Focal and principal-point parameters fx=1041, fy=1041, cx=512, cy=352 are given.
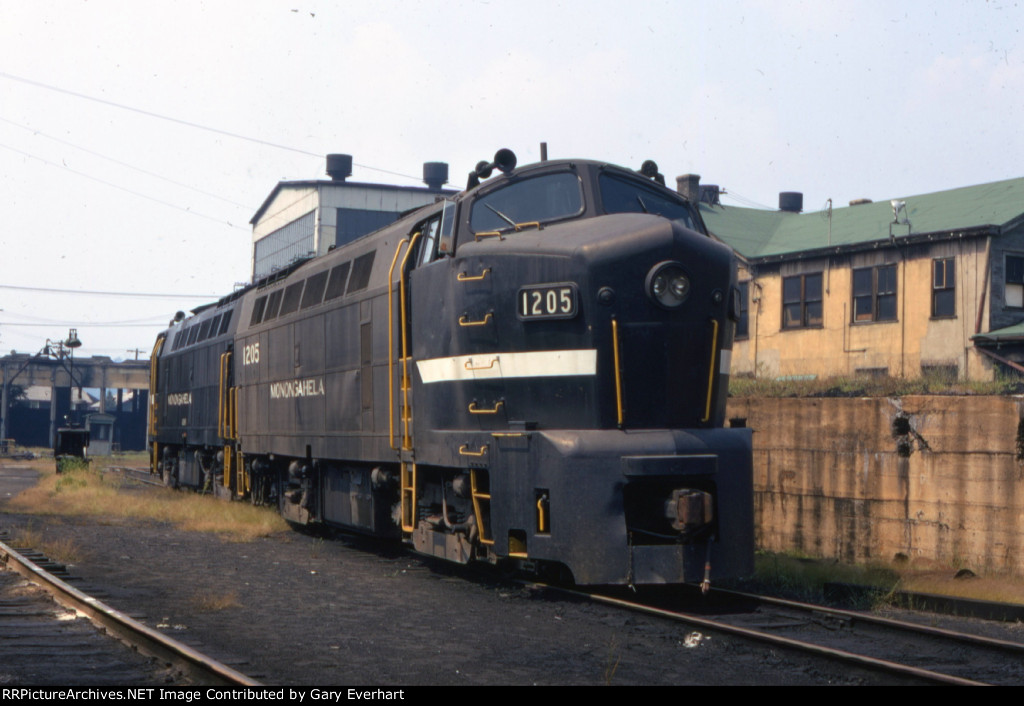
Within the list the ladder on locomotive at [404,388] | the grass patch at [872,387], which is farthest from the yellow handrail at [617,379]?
the grass patch at [872,387]

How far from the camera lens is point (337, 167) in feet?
180

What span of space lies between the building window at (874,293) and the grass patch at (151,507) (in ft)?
53.0

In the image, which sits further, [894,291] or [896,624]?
[894,291]

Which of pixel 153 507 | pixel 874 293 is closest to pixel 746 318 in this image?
pixel 874 293

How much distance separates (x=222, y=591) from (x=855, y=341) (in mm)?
20275

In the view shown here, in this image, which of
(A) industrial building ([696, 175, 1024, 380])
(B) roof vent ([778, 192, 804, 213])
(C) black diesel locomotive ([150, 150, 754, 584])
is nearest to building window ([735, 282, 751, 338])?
(A) industrial building ([696, 175, 1024, 380])

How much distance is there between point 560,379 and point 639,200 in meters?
2.32

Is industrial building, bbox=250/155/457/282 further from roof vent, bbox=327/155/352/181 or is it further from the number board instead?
the number board

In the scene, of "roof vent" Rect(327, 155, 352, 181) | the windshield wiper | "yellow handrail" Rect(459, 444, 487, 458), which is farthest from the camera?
"roof vent" Rect(327, 155, 352, 181)

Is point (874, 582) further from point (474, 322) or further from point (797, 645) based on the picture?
point (474, 322)

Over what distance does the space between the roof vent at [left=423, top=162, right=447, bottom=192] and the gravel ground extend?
4314 centimetres

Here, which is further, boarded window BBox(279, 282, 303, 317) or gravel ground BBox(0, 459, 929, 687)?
boarded window BBox(279, 282, 303, 317)

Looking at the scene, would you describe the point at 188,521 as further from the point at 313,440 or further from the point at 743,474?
the point at 743,474

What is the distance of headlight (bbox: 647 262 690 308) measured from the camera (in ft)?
30.9
